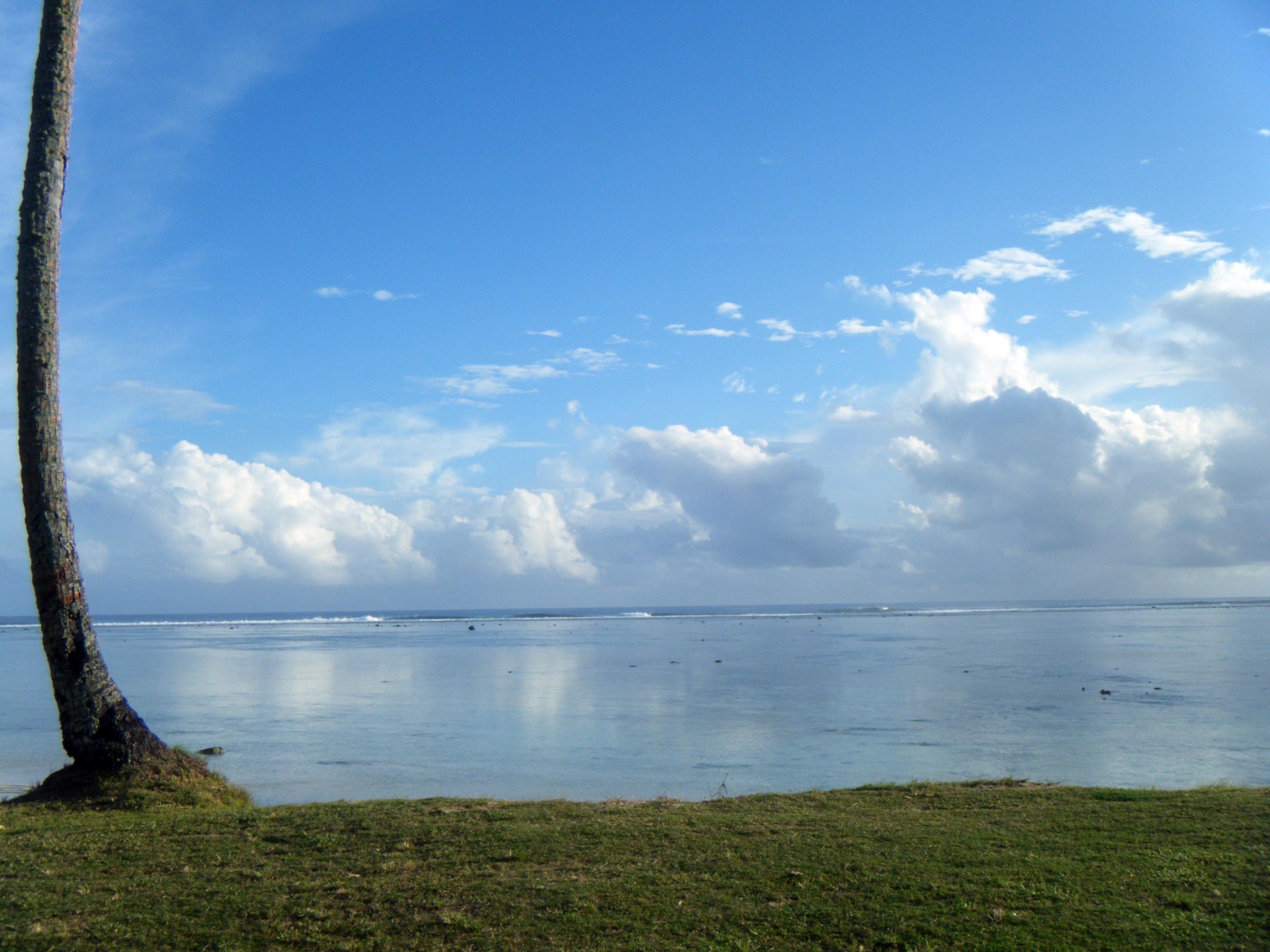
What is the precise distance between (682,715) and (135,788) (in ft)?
39.4

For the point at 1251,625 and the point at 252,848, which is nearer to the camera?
the point at 252,848

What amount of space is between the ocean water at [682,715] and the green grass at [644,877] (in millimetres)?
3747

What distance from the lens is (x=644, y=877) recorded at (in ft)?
20.8

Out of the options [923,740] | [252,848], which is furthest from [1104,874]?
[923,740]

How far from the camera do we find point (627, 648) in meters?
44.2

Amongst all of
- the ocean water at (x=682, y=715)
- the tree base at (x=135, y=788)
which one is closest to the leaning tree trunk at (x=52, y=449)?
the tree base at (x=135, y=788)

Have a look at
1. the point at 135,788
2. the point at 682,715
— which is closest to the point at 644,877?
the point at 135,788

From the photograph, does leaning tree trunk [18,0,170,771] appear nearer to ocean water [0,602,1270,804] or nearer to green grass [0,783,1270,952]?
green grass [0,783,1270,952]

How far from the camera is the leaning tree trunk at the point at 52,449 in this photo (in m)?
9.82

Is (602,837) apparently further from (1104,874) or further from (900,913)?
(1104,874)

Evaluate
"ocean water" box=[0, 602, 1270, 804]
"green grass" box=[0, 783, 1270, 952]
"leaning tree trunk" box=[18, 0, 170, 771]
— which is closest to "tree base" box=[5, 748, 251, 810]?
"leaning tree trunk" box=[18, 0, 170, 771]

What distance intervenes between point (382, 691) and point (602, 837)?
1931cm

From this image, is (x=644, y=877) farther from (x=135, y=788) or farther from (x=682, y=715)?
(x=682, y=715)

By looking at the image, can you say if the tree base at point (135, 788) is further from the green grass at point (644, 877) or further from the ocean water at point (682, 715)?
the ocean water at point (682, 715)
